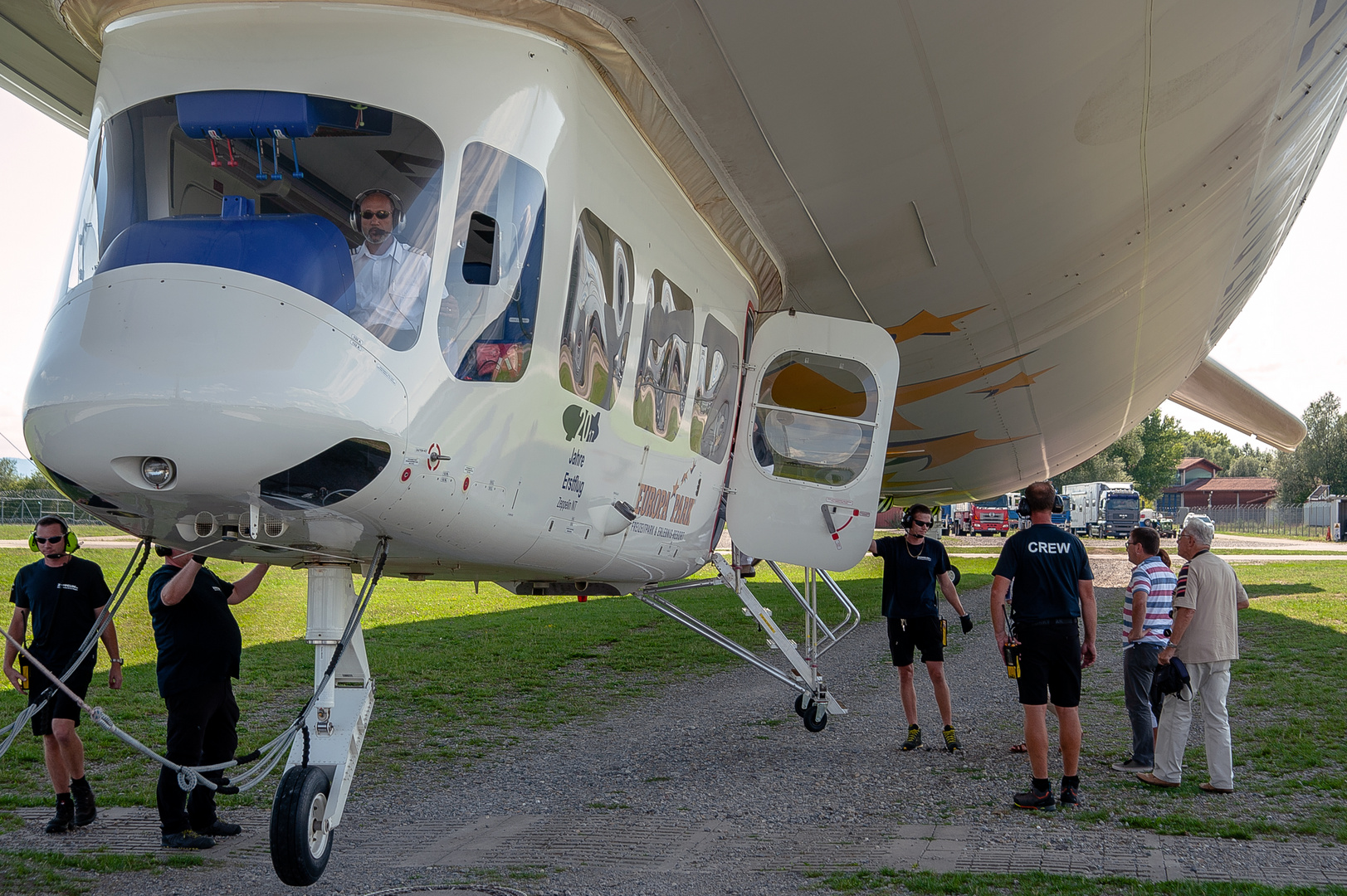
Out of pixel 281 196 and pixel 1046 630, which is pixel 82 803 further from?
pixel 1046 630

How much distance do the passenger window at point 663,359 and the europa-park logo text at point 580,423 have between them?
471mm

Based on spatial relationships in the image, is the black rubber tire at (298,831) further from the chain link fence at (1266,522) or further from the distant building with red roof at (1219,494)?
the distant building with red roof at (1219,494)

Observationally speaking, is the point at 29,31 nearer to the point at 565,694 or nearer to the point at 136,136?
the point at 136,136

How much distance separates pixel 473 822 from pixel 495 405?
3.17 metres

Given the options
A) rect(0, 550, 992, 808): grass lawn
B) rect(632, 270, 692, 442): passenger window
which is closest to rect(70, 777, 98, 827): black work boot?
rect(0, 550, 992, 808): grass lawn

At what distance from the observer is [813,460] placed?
21.8ft

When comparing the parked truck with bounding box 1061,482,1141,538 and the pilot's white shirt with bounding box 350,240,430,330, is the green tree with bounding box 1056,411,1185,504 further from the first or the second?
the pilot's white shirt with bounding box 350,240,430,330

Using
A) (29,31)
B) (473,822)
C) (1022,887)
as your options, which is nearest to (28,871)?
(473,822)

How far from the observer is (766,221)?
20.6 feet

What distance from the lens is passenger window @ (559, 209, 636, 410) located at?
4238 mm

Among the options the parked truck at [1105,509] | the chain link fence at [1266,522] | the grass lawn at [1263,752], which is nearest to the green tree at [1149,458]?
the chain link fence at [1266,522]

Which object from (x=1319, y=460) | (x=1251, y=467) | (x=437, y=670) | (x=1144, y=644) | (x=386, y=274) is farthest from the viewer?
(x=1251, y=467)

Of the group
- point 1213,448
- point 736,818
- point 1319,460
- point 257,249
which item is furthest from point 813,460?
point 1213,448

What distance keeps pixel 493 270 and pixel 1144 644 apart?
17.7ft
